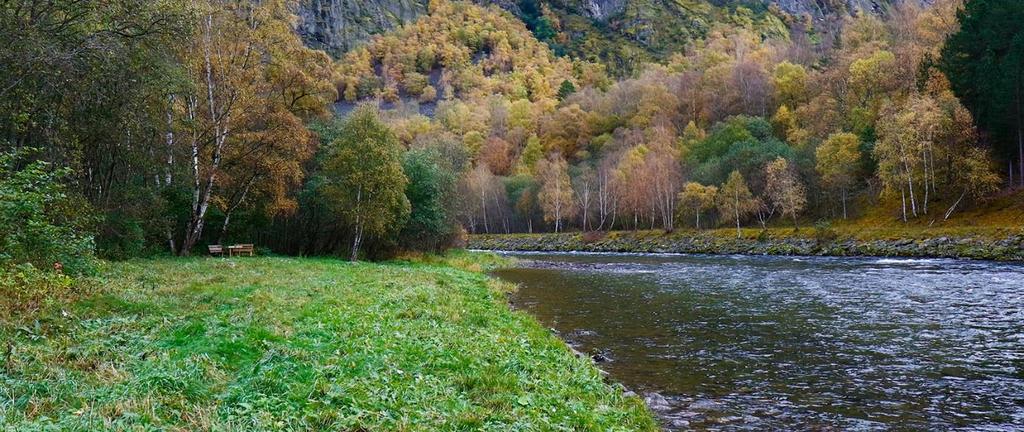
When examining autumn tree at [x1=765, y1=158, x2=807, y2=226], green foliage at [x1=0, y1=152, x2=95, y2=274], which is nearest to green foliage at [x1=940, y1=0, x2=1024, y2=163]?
autumn tree at [x1=765, y1=158, x2=807, y2=226]

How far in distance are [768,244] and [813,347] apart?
151 feet

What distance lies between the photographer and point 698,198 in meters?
71.6

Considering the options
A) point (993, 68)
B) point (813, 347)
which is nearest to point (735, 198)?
point (993, 68)

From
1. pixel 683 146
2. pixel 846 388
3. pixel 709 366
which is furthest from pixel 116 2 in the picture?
pixel 683 146

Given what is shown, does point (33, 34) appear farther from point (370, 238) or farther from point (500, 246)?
point (500, 246)

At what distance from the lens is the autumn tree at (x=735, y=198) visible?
222 ft

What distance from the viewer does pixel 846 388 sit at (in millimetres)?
10672

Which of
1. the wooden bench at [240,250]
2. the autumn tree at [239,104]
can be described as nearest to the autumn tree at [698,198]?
the autumn tree at [239,104]

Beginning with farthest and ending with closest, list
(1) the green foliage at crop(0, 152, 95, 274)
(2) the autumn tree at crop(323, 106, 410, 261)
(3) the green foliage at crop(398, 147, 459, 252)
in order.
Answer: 1. (3) the green foliage at crop(398, 147, 459, 252)
2. (2) the autumn tree at crop(323, 106, 410, 261)
3. (1) the green foliage at crop(0, 152, 95, 274)

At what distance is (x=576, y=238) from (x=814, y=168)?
106 feet

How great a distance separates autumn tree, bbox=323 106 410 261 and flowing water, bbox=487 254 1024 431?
13.1m

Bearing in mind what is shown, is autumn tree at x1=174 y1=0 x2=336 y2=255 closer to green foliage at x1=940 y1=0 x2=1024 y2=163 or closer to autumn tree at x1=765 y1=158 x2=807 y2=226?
autumn tree at x1=765 y1=158 x2=807 y2=226

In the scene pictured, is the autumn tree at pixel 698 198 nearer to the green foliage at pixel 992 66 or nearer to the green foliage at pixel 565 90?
the green foliage at pixel 992 66

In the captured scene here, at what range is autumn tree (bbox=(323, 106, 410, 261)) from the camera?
35062mm
